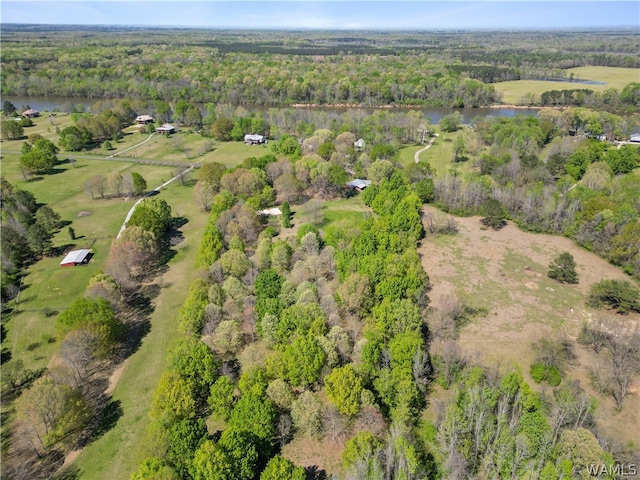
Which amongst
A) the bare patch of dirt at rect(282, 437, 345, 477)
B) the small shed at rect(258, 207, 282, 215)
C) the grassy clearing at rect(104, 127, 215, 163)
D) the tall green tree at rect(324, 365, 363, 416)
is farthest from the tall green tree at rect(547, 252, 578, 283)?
the grassy clearing at rect(104, 127, 215, 163)

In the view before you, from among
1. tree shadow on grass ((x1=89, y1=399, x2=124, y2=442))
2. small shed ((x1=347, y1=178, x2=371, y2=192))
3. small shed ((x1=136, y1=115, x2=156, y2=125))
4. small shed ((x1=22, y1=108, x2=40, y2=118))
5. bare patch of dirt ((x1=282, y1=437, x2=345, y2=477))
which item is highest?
small shed ((x1=22, y1=108, x2=40, y2=118))

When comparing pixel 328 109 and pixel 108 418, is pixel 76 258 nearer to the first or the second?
pixel 108 418

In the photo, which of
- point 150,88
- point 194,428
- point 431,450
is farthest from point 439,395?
point 150,88

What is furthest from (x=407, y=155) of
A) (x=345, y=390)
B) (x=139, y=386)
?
(x=139, y=386)

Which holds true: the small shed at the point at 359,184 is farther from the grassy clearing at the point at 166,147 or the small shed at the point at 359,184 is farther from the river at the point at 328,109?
the river at the point at 328,109

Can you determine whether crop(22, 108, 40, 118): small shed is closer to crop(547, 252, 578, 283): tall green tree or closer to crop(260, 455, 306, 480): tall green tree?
crop(260, 455, 306, 480): tall green tree

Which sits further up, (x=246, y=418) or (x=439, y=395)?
(x=246, y=418)

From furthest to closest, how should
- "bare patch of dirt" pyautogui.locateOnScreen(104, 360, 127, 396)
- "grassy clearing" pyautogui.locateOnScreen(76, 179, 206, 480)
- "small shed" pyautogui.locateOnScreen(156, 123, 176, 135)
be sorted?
"small shed" pyautogui.locateOnScreen(156, 123, 176, 135)
"bare patch of dirt" pyautogui.locateOnScreen(104, 360, 127, 396)
"grassy clearing" pyautogui.locateOnScreen(76, 179, 206, 480)

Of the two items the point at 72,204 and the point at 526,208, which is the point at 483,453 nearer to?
the point at 526,208
